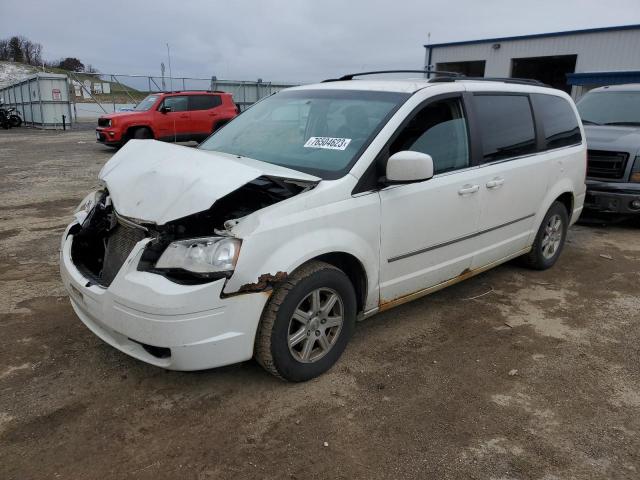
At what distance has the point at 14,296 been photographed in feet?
13.9

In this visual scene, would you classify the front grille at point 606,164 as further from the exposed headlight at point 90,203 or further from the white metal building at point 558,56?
the white metal building at point 558,56

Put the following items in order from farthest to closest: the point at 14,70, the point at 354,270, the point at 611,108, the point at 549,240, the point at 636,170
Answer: the point at 14,70 → the point at 611,108 → the point at 636,170 → the point at 549,240 → the point at 354,270

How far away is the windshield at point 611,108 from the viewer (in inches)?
304

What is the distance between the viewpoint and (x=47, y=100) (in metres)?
23.0

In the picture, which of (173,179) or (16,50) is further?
(16,50)

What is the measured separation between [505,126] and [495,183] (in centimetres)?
56

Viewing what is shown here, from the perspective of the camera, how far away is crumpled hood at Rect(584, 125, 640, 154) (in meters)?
6.73

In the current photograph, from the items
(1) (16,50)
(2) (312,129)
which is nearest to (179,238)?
(2) (312,129)

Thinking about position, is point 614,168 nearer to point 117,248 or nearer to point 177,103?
point 117,248

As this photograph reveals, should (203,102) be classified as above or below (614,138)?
above

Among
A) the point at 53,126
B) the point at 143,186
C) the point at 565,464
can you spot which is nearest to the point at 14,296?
the point at 143,186

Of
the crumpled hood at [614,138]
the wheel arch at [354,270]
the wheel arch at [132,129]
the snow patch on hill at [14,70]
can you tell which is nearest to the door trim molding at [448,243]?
the wheel arch at [354,270]

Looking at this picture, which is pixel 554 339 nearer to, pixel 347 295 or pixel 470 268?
pixel 470 268

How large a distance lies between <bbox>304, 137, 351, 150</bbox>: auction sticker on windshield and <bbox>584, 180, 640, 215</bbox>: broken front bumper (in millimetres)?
4851
